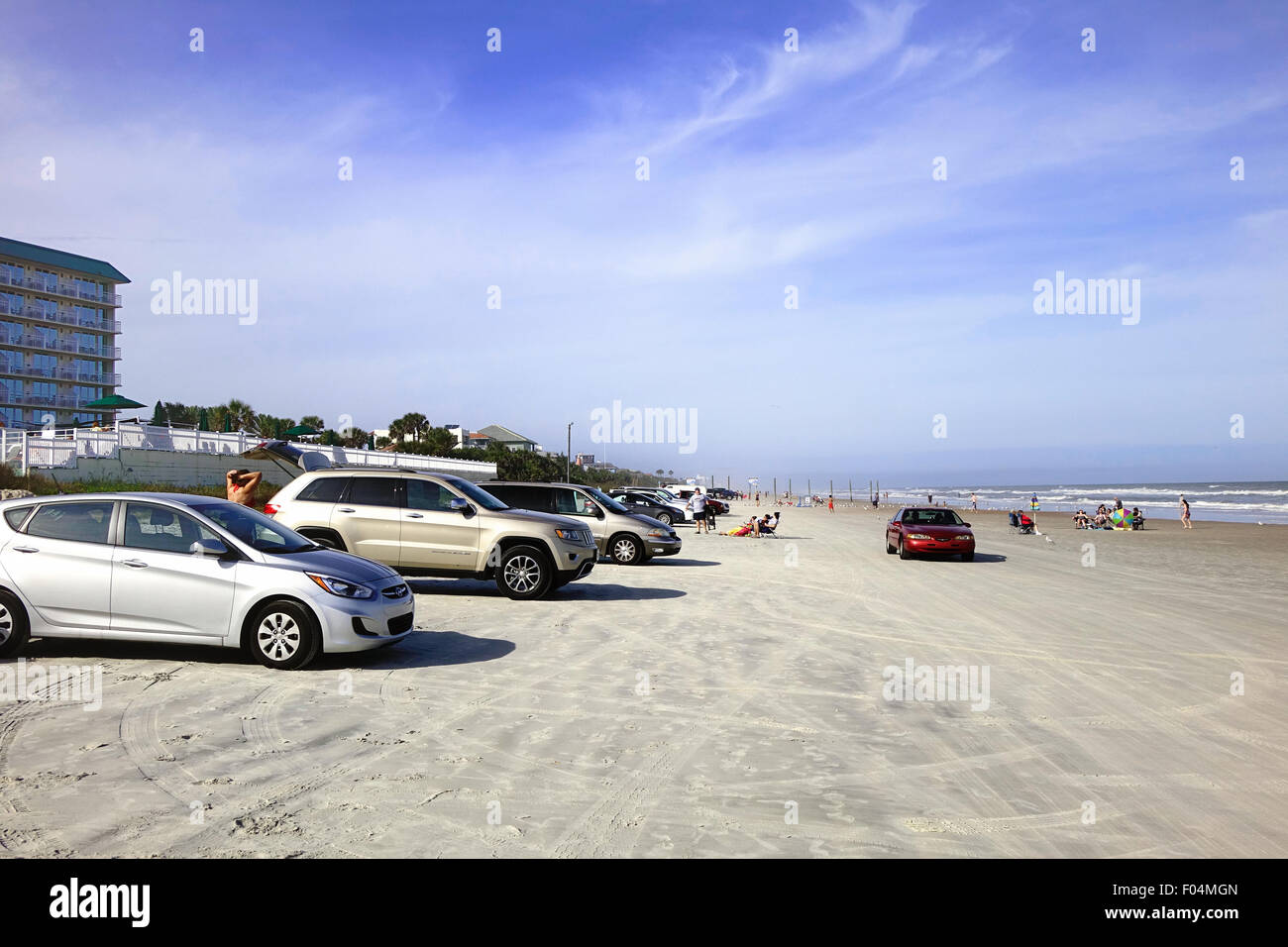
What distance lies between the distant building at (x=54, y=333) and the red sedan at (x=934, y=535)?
6104 centimetres

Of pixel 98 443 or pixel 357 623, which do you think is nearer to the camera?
pixel 357 623

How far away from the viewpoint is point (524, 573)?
13.3 metres

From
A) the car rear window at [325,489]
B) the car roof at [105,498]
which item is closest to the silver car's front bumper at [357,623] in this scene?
the car roof at [105,498]

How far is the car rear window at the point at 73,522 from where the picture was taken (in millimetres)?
8336

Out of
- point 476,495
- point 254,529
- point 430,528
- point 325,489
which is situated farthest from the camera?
point 476,495

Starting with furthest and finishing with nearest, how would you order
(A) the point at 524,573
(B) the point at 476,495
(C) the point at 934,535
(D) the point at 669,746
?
1. (C) the point at 934,535
2. (B) the point at 476,495
3. (A) the point at 524,573
4. (D) the point at 669,746

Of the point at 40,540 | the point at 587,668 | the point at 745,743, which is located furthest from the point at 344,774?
the point at 40,540

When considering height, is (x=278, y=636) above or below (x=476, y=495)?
below

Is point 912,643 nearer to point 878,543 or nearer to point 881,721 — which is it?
point 881,721

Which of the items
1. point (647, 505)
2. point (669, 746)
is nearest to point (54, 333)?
point (647, 505)

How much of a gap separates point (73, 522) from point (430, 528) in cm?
524

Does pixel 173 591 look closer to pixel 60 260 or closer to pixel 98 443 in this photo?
pixel 98 443

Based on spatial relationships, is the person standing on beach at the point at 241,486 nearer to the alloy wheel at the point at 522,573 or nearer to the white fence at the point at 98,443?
the alloy wheel at the point at 522,573

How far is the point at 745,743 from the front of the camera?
19.9 ft
